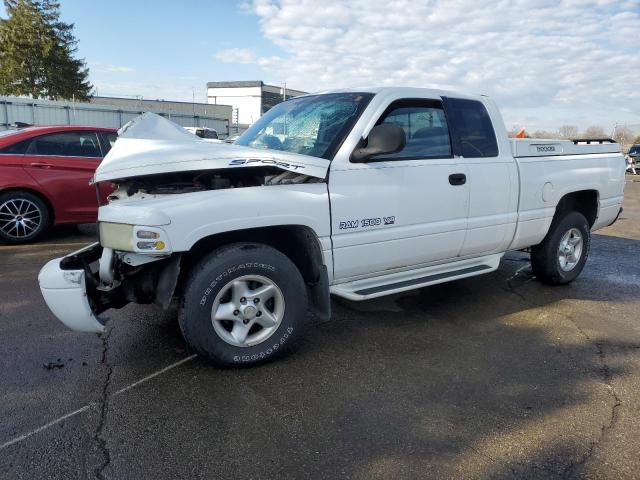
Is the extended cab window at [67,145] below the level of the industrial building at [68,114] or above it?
below

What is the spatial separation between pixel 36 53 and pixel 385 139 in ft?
113

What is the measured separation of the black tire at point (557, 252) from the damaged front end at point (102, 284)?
3901 millimetres

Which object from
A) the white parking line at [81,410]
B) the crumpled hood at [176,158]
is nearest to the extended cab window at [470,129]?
the crumpled hood at [176,158]

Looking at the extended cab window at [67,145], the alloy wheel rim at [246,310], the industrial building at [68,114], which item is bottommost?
the alloy wheel rim at [246,310]

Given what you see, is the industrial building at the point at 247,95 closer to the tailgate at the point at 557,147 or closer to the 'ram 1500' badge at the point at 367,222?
the tailgate at the point at 557,147

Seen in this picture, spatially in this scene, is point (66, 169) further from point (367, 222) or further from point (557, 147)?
point (557, 147)

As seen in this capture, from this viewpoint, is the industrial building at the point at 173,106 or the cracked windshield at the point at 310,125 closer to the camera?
the cracked windshield at the point at 310,125

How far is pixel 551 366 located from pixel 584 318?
1.27m

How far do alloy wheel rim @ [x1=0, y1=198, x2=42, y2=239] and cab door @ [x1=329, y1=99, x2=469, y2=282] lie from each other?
17.1 feet

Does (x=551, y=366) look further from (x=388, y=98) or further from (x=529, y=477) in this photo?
(x=388, y=98)

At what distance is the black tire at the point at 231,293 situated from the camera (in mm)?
3182

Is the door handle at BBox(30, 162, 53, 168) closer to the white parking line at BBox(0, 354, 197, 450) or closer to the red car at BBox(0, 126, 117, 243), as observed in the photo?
the red car at BBox(0, 126, 117, 243)

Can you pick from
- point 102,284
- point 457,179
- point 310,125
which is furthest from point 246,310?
point 457,179

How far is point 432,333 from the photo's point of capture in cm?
414
